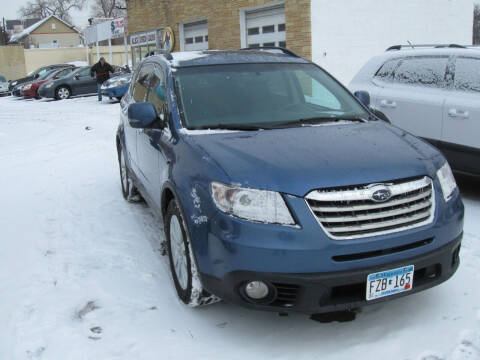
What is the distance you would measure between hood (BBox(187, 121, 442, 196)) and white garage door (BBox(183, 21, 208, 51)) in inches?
640

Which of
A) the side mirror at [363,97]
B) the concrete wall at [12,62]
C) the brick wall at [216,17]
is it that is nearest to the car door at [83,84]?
the brick wall at [216,17]

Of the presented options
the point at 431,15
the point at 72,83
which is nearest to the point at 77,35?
the point at 72,83

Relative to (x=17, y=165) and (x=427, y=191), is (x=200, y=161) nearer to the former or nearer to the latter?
(x=427, y=191)

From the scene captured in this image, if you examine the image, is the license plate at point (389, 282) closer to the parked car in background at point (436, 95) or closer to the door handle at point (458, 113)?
the parked car in background at point (436, 95)

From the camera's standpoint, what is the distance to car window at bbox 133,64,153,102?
5015 millimetres

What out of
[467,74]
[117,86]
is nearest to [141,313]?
[467,74]

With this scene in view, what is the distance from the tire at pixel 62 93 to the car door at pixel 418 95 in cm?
1921

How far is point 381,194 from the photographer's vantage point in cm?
284

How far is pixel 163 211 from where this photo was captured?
3.80m

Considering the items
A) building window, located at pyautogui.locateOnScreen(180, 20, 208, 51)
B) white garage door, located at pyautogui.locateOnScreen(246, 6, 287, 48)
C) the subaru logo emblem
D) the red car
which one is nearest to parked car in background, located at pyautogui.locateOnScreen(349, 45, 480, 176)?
the subaru logo emblem

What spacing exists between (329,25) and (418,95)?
30.8ft

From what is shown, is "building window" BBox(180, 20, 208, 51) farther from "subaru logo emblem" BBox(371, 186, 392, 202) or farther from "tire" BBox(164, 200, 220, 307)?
"subaru logo emblem" BBox(371, 186, 392, 202)

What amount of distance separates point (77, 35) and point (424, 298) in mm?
85290

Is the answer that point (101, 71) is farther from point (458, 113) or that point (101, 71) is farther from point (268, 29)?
point (458, 113)
